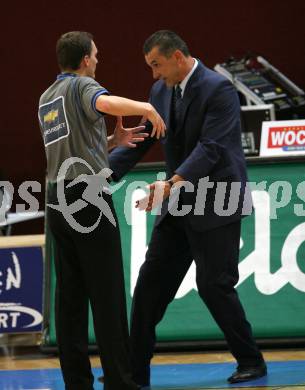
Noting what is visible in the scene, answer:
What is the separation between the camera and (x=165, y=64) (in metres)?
5.09

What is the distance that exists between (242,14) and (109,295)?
7.85m

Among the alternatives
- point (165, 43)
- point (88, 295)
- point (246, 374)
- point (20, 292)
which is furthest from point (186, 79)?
point (20, 292)

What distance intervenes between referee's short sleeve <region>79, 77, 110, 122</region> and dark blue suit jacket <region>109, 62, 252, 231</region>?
71cm

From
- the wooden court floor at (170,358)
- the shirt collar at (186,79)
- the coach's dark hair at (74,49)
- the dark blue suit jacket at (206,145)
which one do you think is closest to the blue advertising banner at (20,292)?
the wooden court floor at (170,358)

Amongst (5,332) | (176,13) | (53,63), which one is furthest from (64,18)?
(5,332)

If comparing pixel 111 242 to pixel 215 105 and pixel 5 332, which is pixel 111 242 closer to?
pixel 215 105

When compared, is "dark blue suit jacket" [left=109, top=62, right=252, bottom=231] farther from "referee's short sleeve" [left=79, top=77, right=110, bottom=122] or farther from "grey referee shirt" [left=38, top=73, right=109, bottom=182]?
"referee's short sleeve" [left=79, top=77, right=110, bottom=122]

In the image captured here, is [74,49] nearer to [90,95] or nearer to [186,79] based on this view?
[90,95]

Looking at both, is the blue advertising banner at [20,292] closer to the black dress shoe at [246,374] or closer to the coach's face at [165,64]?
the black dress shoe at [246,374]

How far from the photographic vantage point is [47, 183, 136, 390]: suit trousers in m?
4.54

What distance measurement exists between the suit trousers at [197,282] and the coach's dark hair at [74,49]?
3.60 feet

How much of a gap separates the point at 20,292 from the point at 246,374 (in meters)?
1.99

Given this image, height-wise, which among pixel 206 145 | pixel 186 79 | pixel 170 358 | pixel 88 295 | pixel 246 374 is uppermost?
pixel 186 79

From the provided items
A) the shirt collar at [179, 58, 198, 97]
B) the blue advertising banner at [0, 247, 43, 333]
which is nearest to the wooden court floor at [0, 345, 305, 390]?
the blue advertising banner at [0, 247, 43, 333]
